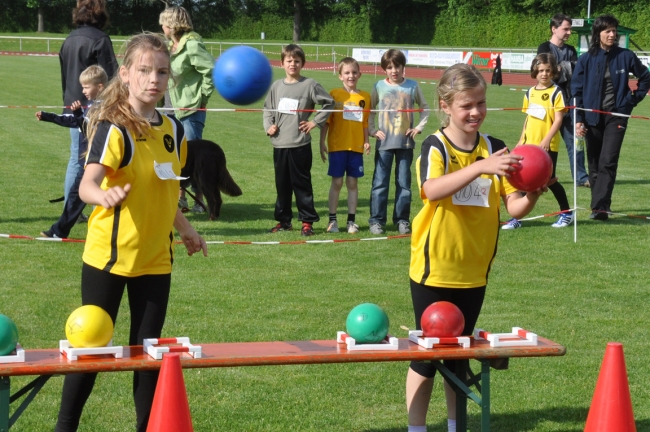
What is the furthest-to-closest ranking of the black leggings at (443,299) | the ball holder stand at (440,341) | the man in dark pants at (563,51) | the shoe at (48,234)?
the man in dark pants at (563,51) → the shoe at (48,234) → the black leggings at (443,299) → the ball holder stand at (440,341)

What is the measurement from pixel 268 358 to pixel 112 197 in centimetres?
102

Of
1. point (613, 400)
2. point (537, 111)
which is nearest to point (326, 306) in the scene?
point (613, 400)

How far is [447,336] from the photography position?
4.51 meters

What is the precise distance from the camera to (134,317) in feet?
14.8

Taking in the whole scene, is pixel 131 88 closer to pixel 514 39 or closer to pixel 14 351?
pixel 14 351

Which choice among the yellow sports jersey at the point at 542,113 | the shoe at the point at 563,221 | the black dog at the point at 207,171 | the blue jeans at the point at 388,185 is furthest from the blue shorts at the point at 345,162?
the shoe at the point at 563,221

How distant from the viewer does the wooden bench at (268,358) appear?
13.3 ft

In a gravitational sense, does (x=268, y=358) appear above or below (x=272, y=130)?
below

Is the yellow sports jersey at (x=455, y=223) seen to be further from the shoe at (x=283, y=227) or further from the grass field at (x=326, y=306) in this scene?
the shoe at (x=283, y=227)

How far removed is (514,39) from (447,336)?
69534 mm

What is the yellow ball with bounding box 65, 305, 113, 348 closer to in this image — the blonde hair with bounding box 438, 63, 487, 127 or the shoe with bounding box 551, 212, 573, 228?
the blonde hair with bounding box 438, 63, 487, 127

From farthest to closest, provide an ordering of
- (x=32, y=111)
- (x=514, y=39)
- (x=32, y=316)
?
(x=514, y=39) < (x=32, y=111) < (x=32, y=316)

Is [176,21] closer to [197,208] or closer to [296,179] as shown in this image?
[296,179]

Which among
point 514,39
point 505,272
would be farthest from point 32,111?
point 514,39
